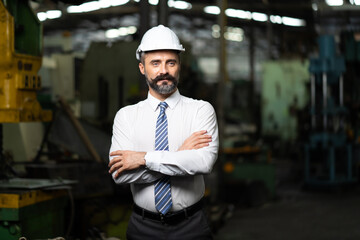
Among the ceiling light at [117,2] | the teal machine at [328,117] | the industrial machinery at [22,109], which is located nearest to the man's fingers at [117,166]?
the industrial machinery at [22,109]

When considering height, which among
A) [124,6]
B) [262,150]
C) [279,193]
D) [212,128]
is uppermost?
[124,6]

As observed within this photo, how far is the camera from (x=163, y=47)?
220cm

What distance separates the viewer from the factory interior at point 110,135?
3.29 meters

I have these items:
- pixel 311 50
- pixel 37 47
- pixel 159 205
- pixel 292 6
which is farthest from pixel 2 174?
pixel 292 6

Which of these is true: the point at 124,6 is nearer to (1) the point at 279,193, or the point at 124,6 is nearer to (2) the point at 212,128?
(1) the point at 279,193

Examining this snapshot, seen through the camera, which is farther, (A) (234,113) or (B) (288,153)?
(A) (234,113)

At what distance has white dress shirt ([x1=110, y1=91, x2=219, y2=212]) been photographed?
7.15ft

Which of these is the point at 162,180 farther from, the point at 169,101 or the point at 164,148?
the point at 169,101

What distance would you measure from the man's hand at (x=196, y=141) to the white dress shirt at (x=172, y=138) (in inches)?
1.0

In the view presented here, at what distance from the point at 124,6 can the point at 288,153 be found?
5.37 m

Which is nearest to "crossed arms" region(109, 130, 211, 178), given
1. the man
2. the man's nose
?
the man

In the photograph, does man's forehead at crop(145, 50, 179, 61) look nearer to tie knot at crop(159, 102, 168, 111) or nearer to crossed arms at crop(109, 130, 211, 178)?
tie knot at crop(159, 102, 168, 111)

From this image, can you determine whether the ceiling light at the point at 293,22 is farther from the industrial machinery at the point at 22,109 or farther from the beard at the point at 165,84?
the beard at the point at 165,84

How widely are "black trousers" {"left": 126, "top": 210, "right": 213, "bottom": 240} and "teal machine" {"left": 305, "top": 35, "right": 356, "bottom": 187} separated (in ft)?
19.2
